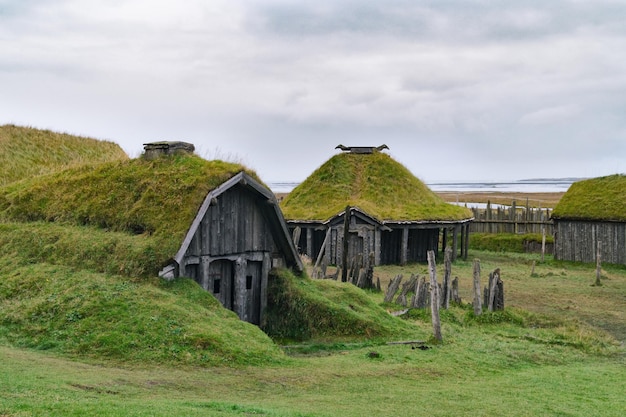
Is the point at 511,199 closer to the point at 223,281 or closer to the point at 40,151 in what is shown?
the point at 40,151

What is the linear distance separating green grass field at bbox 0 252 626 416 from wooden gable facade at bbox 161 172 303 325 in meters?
2.74

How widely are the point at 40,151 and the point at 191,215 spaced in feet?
64.4

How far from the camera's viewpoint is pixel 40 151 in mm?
33281

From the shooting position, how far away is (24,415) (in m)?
7.94

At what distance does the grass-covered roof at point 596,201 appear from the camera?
125ft

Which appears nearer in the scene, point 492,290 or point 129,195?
point 129,195

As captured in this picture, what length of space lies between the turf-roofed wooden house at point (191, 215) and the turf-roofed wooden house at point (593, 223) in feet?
80.3

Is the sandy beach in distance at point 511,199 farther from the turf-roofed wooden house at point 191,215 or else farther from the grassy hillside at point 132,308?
the grassy hillside at point 132,308

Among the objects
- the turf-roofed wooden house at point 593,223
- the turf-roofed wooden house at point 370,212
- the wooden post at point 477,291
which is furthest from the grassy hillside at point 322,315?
the turf-roofed wooden house at point 593,223

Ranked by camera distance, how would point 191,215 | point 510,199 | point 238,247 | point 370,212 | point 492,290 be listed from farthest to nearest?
point 510,199, point 370,212, point 492,290, point 238,247, point 191,215

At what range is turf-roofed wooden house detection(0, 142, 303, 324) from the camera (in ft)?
55.3

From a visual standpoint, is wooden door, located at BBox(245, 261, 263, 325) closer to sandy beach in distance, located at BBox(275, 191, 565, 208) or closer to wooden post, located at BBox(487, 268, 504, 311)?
wooden post, located at BBox(487, 268, 504, 311)

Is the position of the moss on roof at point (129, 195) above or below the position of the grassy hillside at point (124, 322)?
above

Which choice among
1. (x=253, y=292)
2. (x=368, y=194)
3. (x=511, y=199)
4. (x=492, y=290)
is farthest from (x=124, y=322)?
(x=511, y=199)
